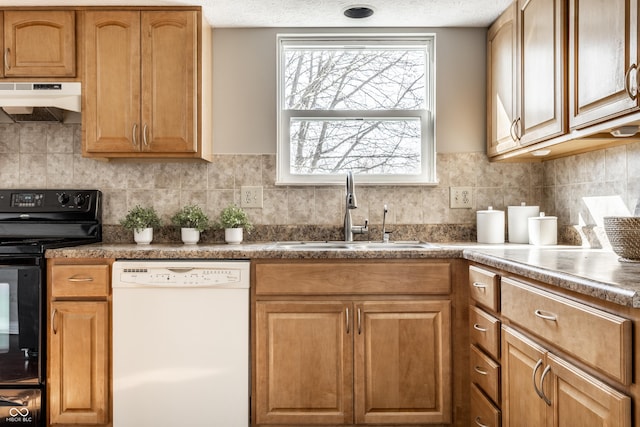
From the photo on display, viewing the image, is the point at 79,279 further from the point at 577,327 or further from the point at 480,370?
the point at 577,327

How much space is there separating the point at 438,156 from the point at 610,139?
3.28 ft

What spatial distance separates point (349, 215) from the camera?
8.75ft

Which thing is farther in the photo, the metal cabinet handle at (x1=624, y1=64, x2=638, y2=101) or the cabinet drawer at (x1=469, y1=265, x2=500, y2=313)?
the cabinet drawer at (x1=469, y1=265, x2=500, y2=313)

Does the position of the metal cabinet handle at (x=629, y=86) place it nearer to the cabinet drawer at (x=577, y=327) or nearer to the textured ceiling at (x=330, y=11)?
the cabinet drawer at (x=577, y=327)

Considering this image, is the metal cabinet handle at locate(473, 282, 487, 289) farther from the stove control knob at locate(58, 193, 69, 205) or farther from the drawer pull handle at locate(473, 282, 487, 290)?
the stove control knob at locate(58, 193, 69, 205)

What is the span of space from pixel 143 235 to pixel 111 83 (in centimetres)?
81

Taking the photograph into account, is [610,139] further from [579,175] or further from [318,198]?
[318,198]

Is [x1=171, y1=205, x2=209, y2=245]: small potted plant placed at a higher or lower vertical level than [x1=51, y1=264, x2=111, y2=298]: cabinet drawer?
higher

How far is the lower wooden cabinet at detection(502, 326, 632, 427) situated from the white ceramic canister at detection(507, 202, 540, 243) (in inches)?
40.0

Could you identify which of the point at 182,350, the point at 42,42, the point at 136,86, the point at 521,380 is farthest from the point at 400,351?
the point at 42,42

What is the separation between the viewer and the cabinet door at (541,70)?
1905mm

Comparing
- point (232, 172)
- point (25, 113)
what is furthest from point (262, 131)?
point (25, 113)

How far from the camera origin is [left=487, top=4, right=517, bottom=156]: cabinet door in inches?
94.5
